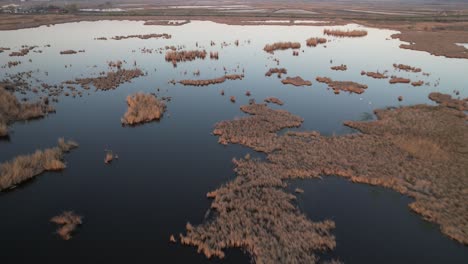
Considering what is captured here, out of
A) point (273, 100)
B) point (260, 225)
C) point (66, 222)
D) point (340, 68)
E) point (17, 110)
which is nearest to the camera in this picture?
point (260, 225)

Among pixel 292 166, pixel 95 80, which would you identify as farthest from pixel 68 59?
pixel 292 166

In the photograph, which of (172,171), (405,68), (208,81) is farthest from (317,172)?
(405,68)

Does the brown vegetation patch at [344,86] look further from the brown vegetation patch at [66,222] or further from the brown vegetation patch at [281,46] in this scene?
the brown vegetation patch at [66,222]

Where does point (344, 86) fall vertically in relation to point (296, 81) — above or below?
below

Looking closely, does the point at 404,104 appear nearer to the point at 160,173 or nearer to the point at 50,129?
the point at 160,173

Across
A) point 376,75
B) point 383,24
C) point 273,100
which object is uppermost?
point 383,24

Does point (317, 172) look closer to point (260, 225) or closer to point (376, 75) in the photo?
point (260, 225)
